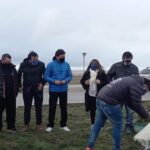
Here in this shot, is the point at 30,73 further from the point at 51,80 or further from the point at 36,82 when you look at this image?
the point at 51,80

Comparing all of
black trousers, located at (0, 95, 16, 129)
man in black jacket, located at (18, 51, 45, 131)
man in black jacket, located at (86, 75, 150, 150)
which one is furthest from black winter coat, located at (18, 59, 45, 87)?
man in black jacket, located at (86, 75, 150, 150)

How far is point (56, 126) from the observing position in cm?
1192

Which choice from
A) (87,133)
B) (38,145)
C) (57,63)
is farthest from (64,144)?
(57,63)

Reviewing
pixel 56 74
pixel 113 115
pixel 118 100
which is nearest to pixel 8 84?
pixel 56 74

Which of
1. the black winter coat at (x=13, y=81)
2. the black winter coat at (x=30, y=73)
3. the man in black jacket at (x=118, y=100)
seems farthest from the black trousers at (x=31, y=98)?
the man in black jacket at (x=118, y=100)

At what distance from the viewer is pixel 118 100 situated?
806cm

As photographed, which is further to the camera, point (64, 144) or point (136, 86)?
point (64, 144)

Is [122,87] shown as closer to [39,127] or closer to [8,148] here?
[8,148]

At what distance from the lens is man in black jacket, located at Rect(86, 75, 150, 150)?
25.4ft

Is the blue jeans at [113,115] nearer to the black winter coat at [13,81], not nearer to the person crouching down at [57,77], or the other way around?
the person crouching down at [57,77]

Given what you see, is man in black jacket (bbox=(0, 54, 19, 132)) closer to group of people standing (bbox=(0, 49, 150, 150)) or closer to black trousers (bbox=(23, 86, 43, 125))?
group of people standing (bbox=(0, 49, 150, 150))

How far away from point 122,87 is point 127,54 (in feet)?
8.63

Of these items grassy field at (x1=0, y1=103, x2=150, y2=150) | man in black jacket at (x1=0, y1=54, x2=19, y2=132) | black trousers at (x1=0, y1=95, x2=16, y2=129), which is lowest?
grassy field at (x1=0, y1=103, x2=150, y2=150)

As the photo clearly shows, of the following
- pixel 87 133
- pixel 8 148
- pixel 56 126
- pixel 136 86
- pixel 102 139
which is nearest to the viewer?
pixel 136 86
